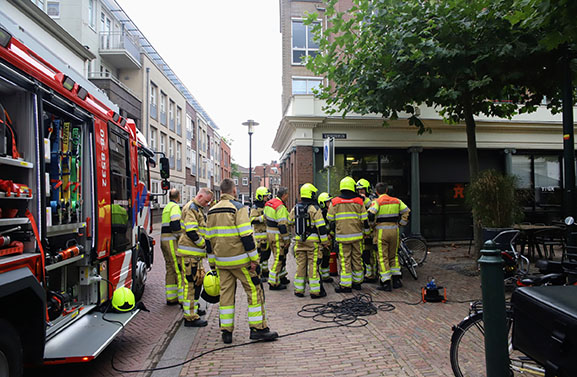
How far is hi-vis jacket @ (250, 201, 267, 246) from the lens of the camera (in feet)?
25.9

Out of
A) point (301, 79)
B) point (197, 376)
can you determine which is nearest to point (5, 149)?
point (197, 376)

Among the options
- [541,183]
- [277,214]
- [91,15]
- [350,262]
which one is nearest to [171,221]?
[277,214]

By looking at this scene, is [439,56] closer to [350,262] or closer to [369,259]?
[350,262]

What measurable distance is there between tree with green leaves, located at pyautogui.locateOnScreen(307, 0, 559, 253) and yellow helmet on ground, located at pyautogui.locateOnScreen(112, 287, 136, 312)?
19.6ft

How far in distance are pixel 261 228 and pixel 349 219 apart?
6.90 ft

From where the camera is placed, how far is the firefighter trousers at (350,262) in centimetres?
693

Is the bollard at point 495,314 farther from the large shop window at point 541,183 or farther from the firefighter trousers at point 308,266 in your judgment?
the large shop window at point 541,183

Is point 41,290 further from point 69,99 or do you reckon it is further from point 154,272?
point 154,272

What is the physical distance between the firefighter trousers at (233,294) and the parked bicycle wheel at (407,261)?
4546mm

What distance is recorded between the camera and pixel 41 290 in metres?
2.92

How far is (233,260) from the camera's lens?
4.50 metres

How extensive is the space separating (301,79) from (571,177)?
1774cm

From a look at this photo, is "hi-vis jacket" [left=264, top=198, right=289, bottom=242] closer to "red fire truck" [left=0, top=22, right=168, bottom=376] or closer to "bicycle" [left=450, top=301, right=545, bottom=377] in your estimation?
"red fire truck" [left=0, top=22, right=168, bottom=376]

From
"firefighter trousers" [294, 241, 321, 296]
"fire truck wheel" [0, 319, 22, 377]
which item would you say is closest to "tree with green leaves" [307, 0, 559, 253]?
"firefighter trousers" [294, 241, 321, 296]
